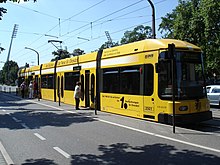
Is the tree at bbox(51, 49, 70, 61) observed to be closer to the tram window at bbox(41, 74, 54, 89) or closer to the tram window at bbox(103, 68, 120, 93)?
the tram window at bbox(41, 74, 54, 89)

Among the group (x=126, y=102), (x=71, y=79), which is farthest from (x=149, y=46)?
(x=71, y=79)

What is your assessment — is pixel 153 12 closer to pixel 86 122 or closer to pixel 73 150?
pixel 86 122

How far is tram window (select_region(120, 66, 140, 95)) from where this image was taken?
13086 mm

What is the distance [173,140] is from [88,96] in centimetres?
1054

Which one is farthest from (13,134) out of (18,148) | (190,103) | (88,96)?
(88,96)

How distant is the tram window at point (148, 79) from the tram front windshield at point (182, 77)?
502mm

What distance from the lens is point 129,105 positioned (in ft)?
45.2

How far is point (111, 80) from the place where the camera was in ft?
50.8

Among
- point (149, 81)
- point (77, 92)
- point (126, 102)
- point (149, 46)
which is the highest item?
point (149, 46)

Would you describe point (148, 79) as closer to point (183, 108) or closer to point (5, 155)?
point (183, 108)

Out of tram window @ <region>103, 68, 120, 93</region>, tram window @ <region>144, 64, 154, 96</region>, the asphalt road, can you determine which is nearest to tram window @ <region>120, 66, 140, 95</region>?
tram window @ <region>103, 68, 120, 93</region>

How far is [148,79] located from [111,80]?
3.50 meters

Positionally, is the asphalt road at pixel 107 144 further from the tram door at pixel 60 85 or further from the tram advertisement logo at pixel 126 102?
the tram door at pixel 60 85

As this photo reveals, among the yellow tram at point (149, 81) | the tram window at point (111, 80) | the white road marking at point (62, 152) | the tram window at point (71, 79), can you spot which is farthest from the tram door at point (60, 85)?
the white road marking at point (62, 152)
